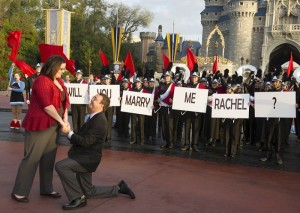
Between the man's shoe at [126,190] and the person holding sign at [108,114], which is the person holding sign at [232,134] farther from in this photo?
the man's shoe at [126,190]

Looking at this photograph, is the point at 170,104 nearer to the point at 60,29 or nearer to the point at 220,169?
the point at 220,169

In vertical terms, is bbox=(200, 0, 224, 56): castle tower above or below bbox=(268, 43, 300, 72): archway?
above

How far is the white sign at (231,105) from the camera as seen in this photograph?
9266 millimetres

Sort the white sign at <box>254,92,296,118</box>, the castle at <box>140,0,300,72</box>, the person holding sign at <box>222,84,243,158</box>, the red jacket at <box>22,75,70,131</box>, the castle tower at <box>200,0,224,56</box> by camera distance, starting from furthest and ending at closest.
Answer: the castle tower at <box>200,0,224,56</box>, the castle at <box>140,0,300,72</box>, the person holding sign at <box>222,84,243,158</box>, the white sign at <box>254,92,296,118</box>, the red jacket at <box>22,75,70,131</box>

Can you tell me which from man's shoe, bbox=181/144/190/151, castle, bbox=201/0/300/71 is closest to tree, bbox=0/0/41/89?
castle, bbox=201/0/300/71

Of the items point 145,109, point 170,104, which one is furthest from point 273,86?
point 145,109

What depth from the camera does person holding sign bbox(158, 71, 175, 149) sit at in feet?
33.3

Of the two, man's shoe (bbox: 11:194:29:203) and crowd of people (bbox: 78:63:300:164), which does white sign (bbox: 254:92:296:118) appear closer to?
crowd of people (bbox: 78:63:300:164)

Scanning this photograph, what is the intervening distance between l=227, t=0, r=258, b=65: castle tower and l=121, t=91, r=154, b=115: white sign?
66.4 m

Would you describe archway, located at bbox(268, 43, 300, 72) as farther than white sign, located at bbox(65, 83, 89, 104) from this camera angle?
Yes

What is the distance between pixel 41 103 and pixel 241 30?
74129mm

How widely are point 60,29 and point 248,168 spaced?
21.7 meters

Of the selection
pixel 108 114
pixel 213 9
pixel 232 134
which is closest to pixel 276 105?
pixel 232 134

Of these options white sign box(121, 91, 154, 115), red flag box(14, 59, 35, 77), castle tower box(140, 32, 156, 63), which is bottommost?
white sign box(121, 91, 154, 115)
